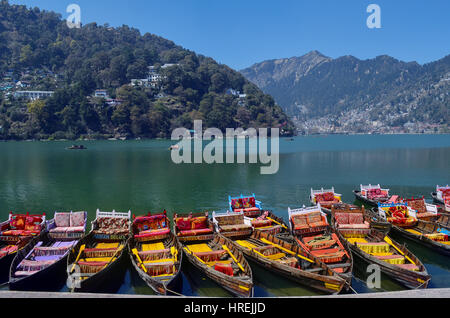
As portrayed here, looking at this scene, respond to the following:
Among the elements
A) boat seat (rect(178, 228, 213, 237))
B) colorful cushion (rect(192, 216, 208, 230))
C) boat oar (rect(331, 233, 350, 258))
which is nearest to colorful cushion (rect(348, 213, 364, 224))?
boat oar (rect(331, 233, 350, 258))

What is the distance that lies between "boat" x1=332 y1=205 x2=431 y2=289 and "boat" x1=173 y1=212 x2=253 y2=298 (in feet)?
23.2

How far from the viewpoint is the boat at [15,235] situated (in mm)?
19094

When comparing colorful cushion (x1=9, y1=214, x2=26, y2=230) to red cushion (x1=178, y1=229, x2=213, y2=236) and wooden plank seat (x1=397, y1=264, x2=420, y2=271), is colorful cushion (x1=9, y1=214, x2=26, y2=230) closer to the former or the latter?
red cushion (x1=178, y1=229, x2=213, y2=236)

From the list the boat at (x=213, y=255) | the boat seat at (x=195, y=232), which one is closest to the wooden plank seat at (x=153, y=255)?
the boat at (x=213, y=255)

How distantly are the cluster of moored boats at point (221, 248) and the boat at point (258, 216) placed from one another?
0.33ft

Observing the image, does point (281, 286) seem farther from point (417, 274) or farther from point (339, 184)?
point (339, 184)

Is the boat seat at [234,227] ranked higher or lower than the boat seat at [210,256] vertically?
higher

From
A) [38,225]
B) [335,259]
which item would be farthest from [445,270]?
[38,225]

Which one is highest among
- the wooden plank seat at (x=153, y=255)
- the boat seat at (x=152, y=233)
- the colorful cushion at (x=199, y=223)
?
the colorful cushion at (x=199, y=223)

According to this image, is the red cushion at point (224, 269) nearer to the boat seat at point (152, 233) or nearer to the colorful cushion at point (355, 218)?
the boat seat at point (152, 233)

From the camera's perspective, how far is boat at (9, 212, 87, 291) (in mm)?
16516
